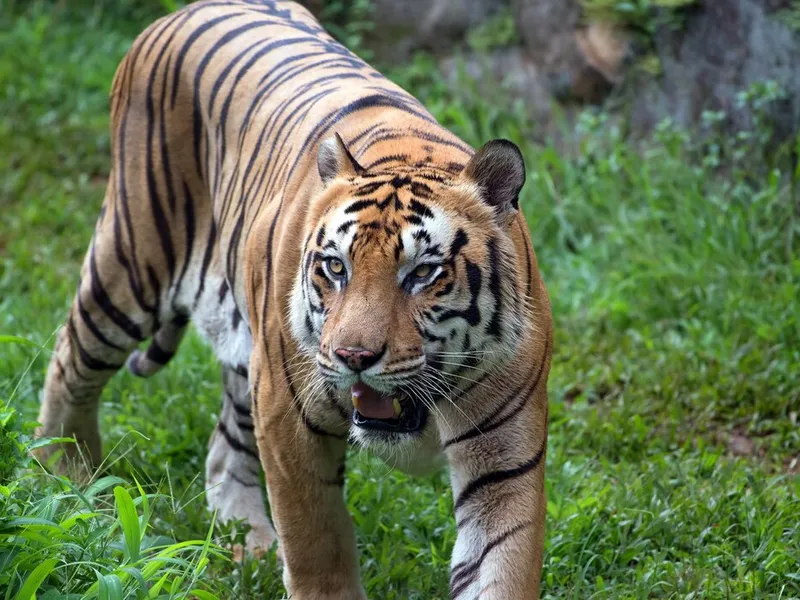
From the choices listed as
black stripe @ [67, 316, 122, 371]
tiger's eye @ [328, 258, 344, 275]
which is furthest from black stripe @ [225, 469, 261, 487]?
tiger's eye @ [328, 258, 344, 275]

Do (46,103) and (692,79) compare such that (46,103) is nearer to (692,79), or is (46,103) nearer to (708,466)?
(692,79)

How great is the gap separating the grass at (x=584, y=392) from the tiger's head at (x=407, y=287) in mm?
562

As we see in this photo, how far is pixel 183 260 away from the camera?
413cm

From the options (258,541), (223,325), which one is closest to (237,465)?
(258,541)

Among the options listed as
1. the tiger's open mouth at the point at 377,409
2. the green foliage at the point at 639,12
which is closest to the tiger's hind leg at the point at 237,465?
the tiger's open mouth at the point at 377,409

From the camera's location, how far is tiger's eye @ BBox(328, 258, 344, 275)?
2.78 metres

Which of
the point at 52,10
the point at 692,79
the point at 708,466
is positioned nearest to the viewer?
the point at 708,466

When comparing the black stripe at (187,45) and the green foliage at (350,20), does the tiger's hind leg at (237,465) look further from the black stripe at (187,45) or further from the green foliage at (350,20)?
the green foliage at (350,20)

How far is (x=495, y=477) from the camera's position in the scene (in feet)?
9.52

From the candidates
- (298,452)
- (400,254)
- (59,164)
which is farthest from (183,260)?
(59,164)

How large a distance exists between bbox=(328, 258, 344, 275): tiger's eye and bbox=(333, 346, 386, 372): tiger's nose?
0.74 ft

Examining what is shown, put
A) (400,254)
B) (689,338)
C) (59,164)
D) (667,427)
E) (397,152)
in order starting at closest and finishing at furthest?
(400,254) < (397,152) < (667,427) < (689,338) < (59,164)

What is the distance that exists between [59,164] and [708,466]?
4963 millimetres

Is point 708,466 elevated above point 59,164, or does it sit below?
above
